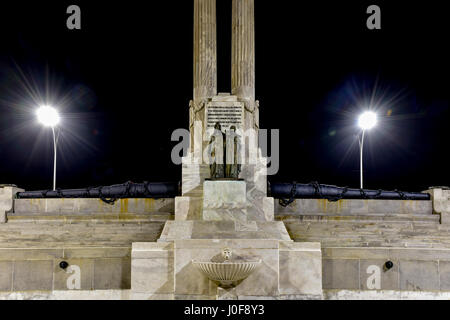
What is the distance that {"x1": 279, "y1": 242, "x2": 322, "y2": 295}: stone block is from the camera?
13.6 metres

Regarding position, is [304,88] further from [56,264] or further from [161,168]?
[56,264]

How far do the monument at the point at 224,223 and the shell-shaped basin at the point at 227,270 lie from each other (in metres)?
0.02

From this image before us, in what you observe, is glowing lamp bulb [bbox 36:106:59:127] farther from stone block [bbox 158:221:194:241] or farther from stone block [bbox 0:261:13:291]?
stone block [bbox 158:221:194:241]

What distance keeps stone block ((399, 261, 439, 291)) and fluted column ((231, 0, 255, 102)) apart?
8636 millimetres

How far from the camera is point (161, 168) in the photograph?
33.2 m

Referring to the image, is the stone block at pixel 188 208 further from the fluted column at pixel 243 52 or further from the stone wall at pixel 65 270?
the fluted column at pixel 243 52

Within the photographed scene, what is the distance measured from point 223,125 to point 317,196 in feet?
14.8

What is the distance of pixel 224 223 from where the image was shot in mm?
15312

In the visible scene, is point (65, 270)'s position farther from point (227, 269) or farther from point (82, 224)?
point (227, 269)

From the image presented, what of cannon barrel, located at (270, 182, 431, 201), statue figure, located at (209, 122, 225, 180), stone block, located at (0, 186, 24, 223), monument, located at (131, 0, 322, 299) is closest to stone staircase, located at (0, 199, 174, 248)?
stone block, located at (0, 186, 24, 223)

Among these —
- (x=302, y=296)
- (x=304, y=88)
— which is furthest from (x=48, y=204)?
(x=304, y=88)

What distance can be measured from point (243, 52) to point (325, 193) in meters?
6.40

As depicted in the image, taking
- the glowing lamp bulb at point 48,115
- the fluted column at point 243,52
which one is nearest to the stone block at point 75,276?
the fluted column at point 243,52

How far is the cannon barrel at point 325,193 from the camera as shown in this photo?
19.6 metres
